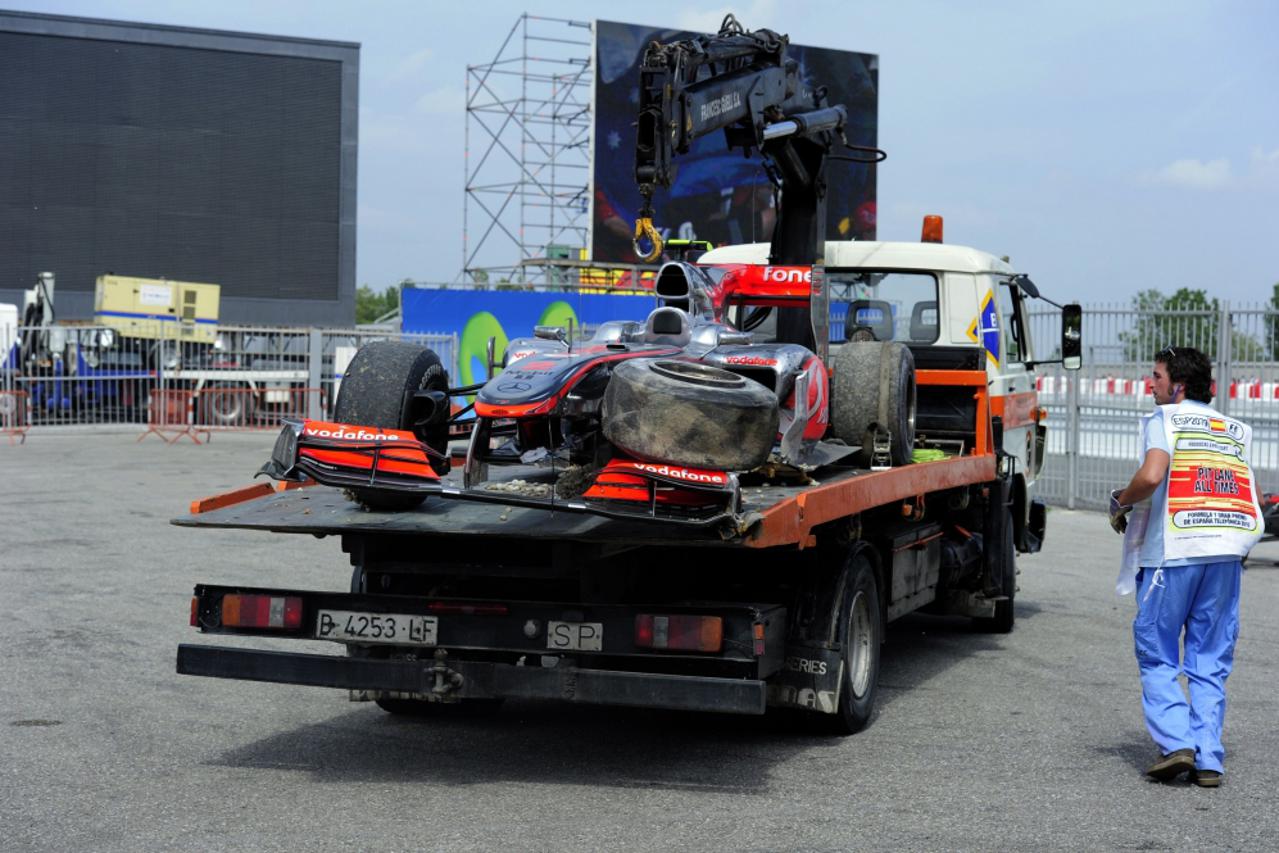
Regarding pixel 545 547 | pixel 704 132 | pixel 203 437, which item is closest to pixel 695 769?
pixel 545 547

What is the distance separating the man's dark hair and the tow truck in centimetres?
144

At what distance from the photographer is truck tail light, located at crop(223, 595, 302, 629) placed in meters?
6.95

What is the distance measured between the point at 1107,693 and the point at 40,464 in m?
17.5

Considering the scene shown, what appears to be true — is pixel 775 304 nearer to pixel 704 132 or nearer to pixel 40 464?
pixel 704 132

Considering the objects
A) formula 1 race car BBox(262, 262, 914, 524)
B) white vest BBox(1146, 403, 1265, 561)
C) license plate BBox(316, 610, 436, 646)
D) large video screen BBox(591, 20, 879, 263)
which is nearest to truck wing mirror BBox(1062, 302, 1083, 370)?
formula 1 race car BBox(262, 262, 914, 524)

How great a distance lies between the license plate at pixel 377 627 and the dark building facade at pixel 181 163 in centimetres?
4851

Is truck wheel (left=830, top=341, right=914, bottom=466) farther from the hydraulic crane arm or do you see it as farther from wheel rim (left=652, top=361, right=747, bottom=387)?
wheel rim (left=652, top=361, right=747, bottom=387)

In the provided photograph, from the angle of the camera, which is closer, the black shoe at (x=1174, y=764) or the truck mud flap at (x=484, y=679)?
the truck mud flap at (x=484, y=679)

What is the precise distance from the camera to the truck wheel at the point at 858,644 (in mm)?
7508

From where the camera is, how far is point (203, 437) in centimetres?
2903

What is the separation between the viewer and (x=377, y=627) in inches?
270

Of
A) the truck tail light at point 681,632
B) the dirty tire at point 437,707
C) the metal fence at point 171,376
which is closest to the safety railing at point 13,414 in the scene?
the metal fence at point 171,376

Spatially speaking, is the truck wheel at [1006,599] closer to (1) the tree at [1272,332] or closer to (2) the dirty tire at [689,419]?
(2) the dirty tire at [689,419]

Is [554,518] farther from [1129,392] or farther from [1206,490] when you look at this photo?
[1129,392]
